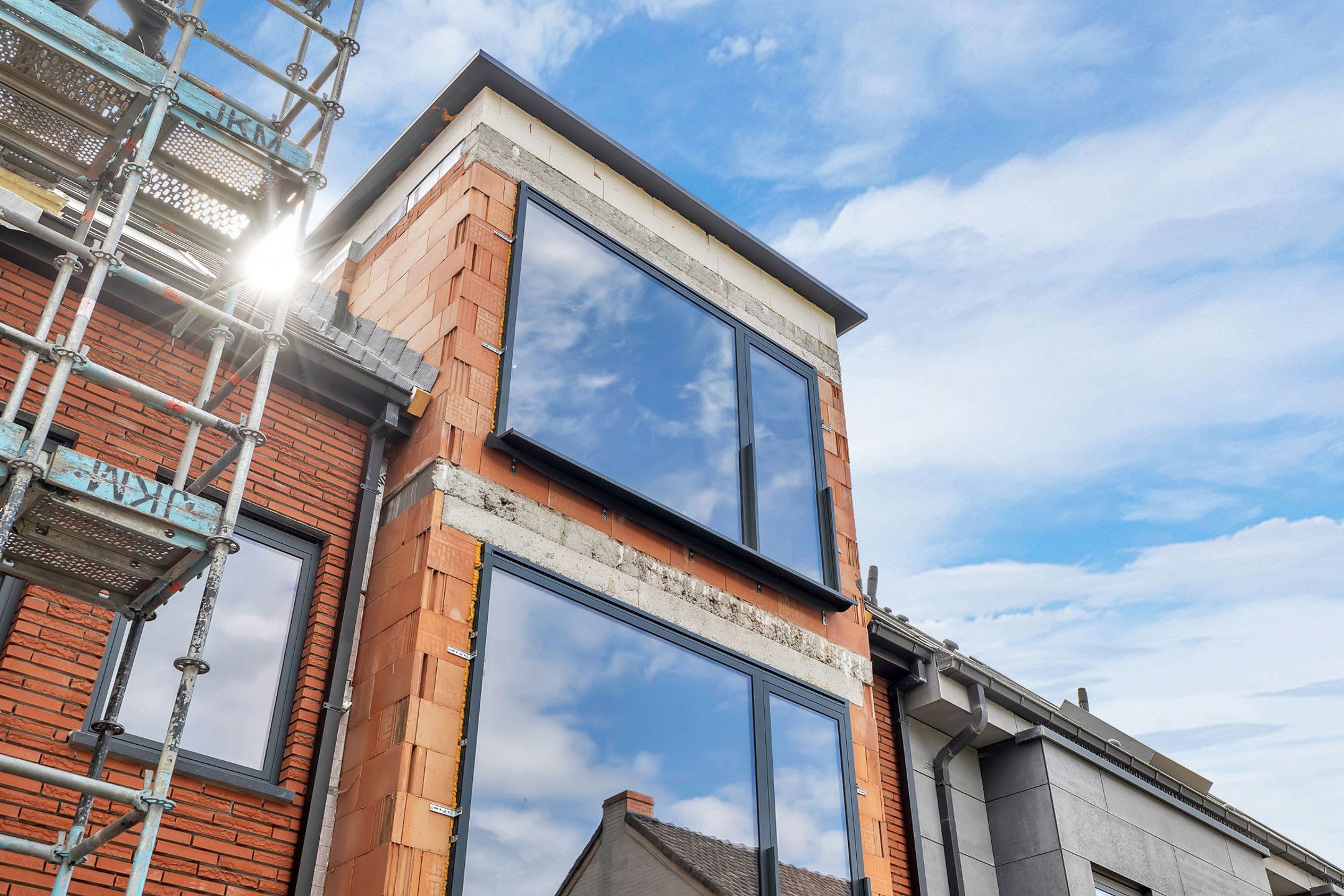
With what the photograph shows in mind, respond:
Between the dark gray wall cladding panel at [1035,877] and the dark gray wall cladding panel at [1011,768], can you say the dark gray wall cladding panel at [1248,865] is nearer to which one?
the dark gray wall cladding panel at [1011,768]

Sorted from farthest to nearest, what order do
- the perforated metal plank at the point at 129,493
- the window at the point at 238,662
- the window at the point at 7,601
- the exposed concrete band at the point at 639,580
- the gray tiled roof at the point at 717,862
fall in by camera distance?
the exposed concrete band at the point at 639,580, the gray tiled roof at the point at 717,862, the window at the point at 238,662, the window at the point at 7,601, the perforated metal plank at the point at 129,493

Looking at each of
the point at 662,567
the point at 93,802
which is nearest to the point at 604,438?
the point at 662,567

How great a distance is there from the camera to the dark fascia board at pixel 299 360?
26.5ft

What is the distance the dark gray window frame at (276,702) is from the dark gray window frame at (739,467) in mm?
1682

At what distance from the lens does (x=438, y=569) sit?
8438mm

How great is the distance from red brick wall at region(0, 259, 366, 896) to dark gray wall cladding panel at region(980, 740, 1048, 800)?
7686 mm

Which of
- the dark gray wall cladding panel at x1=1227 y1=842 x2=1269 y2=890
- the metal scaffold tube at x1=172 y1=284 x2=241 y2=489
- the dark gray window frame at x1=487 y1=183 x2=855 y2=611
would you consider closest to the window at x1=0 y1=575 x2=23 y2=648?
the metal scaffold tube at x1=172 y1=284 x2=241 y2=489

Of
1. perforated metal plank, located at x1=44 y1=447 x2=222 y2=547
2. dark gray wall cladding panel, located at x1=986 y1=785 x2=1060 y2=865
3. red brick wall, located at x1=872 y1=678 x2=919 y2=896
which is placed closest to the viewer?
perforated metal plank, located at x1=44 y1=447 x2=222 y2=547

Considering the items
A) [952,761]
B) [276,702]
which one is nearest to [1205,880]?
[952,761]

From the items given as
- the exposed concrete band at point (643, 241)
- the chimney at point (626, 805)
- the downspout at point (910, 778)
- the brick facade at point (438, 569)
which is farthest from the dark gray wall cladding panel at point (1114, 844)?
the chimney at point (626, 805)

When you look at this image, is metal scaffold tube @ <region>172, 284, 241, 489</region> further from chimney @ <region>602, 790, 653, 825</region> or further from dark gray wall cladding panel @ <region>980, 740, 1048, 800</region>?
dark gray wall cladding panel @ <region>980, 740, 1048, 800</region>

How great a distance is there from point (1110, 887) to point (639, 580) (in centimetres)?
667

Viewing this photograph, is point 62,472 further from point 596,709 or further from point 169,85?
point 596,709

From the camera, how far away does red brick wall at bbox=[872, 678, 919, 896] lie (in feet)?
37.6
